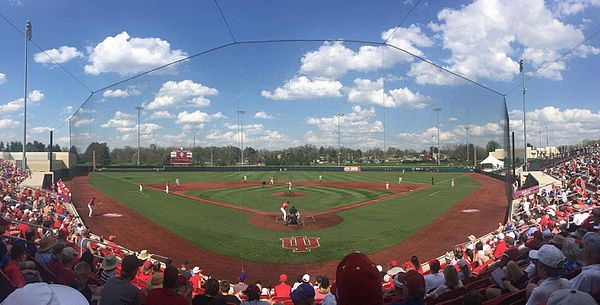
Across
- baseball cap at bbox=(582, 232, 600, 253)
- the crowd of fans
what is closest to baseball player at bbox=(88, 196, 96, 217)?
the crowd of fans

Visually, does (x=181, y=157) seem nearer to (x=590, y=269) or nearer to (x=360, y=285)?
(x=590, y=269)

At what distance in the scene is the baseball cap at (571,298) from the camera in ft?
6.01

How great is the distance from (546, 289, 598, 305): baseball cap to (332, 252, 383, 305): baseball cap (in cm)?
113

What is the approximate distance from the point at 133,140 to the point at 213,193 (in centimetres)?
616

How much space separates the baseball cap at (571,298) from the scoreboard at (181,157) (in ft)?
39.8

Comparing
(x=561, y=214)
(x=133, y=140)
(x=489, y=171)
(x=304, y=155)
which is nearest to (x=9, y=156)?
(x=133, y=140)

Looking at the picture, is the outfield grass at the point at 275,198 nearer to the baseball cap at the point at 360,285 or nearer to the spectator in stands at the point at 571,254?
the spectator in stands at the point at 571,254

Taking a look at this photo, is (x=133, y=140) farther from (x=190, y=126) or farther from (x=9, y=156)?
(x=9, y=156)

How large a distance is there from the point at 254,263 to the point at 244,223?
2.29 meters

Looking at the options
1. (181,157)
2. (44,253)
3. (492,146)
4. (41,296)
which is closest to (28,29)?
(181,157)

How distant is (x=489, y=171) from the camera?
51.5 ft

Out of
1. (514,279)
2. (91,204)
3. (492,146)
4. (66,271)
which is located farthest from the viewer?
(492,146)

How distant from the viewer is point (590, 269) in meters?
3.29

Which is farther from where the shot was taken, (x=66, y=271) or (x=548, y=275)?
(x=66, y=271)
